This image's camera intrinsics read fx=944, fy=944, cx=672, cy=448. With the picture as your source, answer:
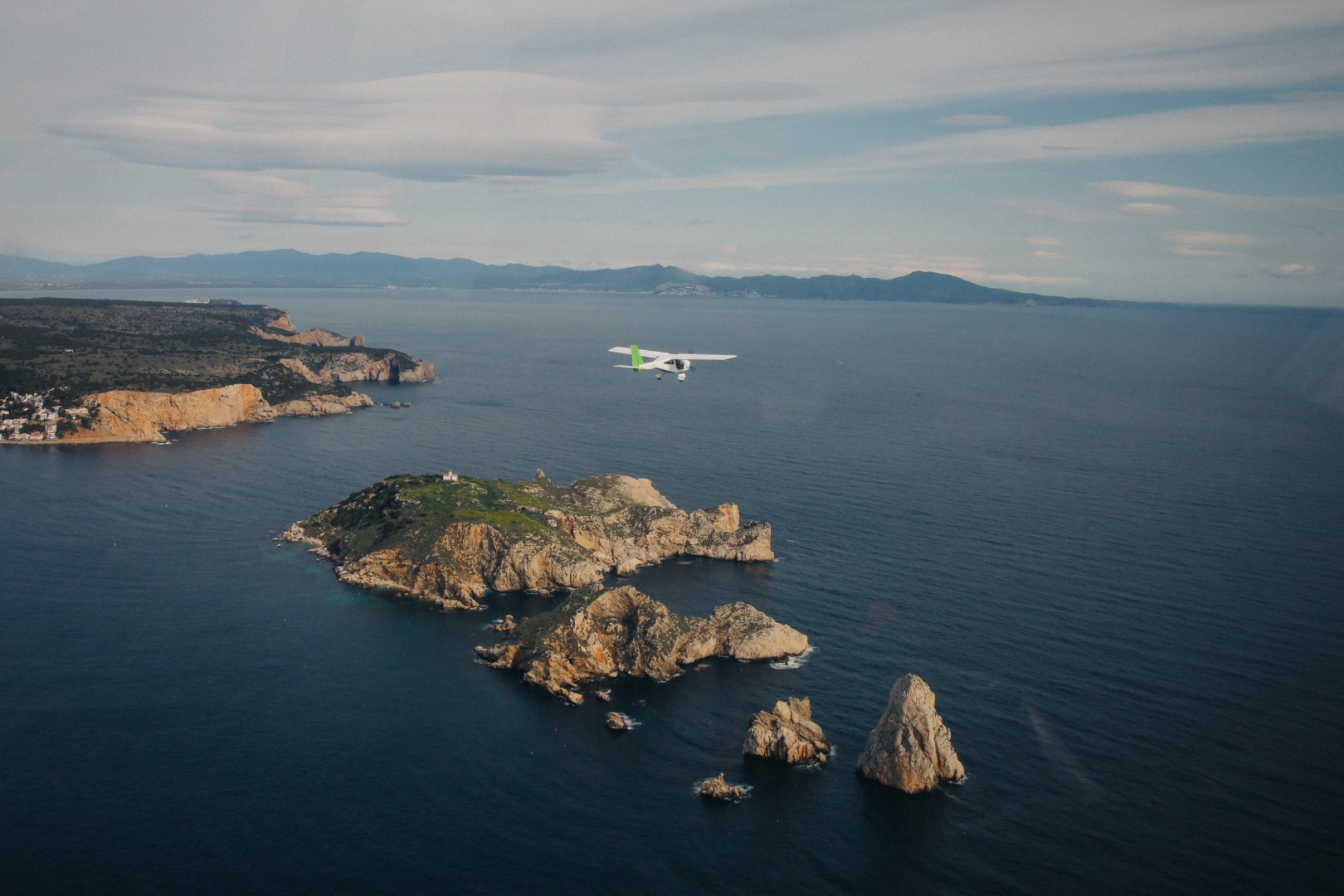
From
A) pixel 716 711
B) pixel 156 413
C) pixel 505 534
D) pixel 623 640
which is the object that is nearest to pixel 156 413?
pixel 156 413

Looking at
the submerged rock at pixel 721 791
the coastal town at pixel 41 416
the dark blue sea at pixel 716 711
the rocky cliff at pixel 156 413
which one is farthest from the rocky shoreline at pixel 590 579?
the coastal town at pixel 41 416

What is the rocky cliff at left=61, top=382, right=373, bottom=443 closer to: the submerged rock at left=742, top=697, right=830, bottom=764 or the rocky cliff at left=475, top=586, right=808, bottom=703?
the rocky cliff at left=475, top=586, right=808, bottom=703

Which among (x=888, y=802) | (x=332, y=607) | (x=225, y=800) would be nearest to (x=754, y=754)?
(x=888, y=802)

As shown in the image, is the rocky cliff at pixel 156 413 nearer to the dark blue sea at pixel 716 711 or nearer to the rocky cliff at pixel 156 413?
the rocky cliff at pixel 156 413

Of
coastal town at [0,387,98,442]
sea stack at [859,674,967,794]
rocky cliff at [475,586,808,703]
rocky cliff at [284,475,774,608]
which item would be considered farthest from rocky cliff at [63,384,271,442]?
sea stack at [859,674,967,794]


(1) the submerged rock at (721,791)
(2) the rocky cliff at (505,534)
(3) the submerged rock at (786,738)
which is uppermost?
(2) the rocky cliff at (505,534)

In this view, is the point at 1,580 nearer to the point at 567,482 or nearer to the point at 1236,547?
the point at 567,482

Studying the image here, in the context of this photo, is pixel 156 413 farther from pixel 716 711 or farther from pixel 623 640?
pixel 716 711
